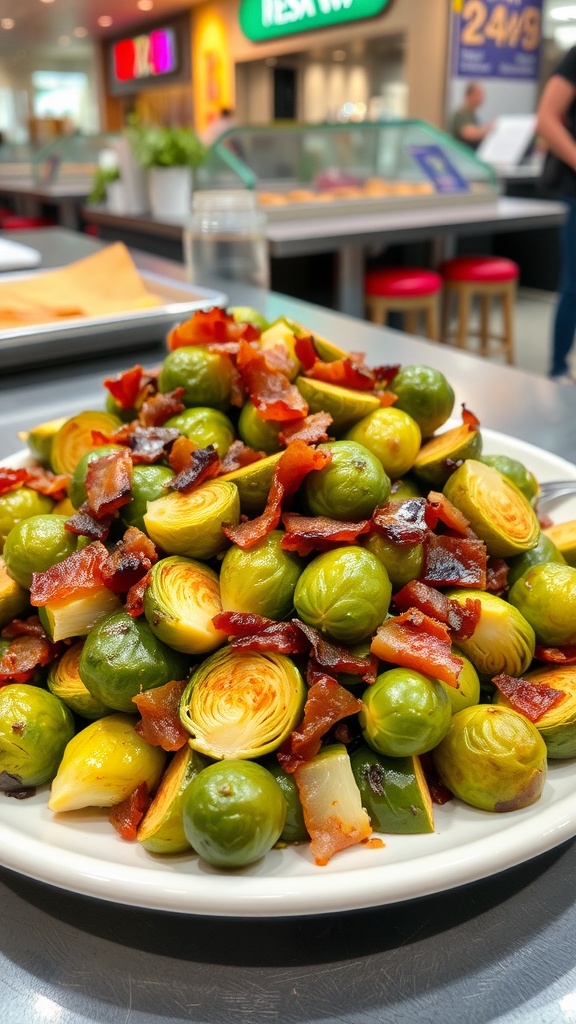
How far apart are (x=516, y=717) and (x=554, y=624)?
0.15 m

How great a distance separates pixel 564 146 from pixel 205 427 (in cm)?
382

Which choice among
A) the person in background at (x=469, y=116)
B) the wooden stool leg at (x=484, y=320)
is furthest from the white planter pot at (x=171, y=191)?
the person in background at (x=469, y=116)

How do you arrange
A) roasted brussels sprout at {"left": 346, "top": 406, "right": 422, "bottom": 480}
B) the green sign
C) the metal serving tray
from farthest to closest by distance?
1. the green sign
2. the metal serving tray
3. roasted brussels sprout at {"left": 346, "top": 406, "right": 422, "bottom": 480}

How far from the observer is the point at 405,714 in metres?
0.66

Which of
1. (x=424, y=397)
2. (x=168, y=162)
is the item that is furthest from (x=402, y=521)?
(x=168, y=162)

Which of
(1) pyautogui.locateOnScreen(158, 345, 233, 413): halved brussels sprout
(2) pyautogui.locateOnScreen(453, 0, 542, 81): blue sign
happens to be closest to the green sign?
(2) pyautogui.locateOnScreen(453, 0, 542, 81): blue sign

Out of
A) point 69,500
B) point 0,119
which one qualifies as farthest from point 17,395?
point 0,119

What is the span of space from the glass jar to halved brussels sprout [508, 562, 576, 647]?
2014mm

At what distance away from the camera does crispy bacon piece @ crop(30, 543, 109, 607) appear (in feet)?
2.56

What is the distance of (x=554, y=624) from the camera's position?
0.82m

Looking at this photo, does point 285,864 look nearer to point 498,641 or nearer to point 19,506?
point 498,641

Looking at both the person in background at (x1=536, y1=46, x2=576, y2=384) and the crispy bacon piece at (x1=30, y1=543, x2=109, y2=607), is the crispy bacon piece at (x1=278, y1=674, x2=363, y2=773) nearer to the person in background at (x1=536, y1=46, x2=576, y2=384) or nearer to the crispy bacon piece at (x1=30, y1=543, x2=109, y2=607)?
the crispy bacon piece at (x1=30, y1=543, x2=109, y2=607)

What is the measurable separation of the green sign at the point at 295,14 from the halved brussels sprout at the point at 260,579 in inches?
242

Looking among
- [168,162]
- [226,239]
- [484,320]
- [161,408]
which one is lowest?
[484,320]
